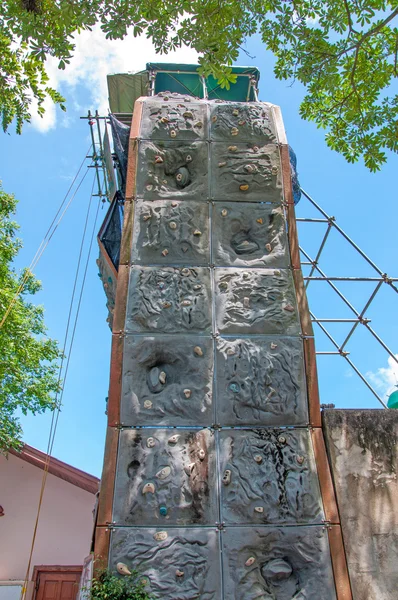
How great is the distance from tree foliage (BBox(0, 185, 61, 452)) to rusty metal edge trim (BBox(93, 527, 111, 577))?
17.9ft

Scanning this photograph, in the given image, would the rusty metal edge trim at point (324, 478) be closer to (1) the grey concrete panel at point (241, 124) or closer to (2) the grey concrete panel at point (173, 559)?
(2) the grey concrete panel at point (173, 559)

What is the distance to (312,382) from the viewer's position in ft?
18.8

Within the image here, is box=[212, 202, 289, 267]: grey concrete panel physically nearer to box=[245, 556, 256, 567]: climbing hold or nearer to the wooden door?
box=[245, 556, 256, 567]: climbing hold

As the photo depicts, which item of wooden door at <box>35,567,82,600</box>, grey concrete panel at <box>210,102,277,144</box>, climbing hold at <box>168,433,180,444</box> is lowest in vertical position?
wooden door at <box>35,567,82,600</box>

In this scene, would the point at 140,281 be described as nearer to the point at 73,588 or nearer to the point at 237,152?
the point at 237,152

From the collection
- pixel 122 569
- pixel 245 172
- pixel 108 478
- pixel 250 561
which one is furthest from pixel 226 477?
pixel 245 172

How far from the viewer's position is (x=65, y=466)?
10766 millimetres

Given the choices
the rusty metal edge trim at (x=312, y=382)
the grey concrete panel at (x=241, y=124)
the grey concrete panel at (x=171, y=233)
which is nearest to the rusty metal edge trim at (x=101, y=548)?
the rusty metal edge trim at (x=312, y=382)

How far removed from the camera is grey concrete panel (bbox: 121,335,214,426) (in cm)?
543

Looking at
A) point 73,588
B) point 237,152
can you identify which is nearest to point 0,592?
point 73,588

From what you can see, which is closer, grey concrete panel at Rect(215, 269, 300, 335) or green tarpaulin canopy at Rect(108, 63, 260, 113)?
grey concrete panel at Rect(215, 269, 300, 335)

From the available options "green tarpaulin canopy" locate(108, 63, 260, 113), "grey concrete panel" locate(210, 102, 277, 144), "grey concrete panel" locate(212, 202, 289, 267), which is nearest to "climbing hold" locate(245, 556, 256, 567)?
"grey concrete panel" locate(212, 202, 289, 267)

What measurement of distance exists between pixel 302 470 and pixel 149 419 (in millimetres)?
1598

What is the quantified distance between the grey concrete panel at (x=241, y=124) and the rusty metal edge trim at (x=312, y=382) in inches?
120
